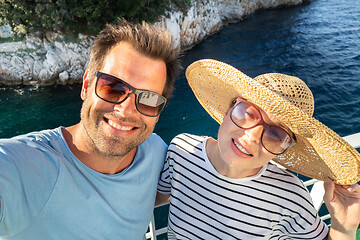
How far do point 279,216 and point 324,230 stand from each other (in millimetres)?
258

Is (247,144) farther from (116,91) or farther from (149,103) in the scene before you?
(116,91)

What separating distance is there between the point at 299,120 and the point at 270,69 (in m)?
14.6

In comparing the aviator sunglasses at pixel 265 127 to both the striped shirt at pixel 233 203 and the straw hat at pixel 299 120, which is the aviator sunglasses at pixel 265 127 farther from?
the striped shirt at pixel 233 203

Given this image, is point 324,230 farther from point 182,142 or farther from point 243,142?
point 182,142

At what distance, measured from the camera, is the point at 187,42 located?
16766mm

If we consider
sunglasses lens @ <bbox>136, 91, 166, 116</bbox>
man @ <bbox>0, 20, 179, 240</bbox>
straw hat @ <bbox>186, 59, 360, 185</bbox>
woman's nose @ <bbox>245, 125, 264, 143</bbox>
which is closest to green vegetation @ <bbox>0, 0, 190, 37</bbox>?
man @ <bbox>0, 20, 179, 240</bbox>

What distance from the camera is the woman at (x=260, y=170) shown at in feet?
4.10

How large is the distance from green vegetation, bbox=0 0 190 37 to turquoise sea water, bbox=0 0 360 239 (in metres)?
3.33

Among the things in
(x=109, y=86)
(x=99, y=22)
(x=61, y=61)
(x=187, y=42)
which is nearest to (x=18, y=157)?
(x=109, y=86)

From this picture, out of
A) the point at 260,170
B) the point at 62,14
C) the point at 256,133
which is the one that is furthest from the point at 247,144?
the point at 62,14

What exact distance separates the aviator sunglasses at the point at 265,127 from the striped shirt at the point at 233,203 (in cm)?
21

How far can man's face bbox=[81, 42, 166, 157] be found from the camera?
4.61ft

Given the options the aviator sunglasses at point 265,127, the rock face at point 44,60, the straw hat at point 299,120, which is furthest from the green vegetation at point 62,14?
the aviator sunglasses at point 265,127

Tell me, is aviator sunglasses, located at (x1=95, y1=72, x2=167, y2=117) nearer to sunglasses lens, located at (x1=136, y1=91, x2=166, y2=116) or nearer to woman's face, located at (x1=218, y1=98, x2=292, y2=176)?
sunglasses lens, located at (x1=136, y1=91, x2=166, y2=116)
